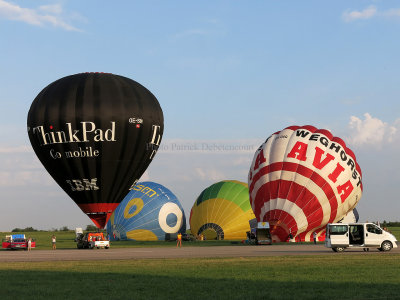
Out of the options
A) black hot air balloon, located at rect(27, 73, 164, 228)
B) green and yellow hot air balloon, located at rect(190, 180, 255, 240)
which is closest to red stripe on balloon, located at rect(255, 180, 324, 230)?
black hot air balloon, located at rect(27, 73, 164, 228)

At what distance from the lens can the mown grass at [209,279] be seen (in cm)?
1705

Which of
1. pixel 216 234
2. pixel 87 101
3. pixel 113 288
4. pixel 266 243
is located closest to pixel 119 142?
pixel 87 101

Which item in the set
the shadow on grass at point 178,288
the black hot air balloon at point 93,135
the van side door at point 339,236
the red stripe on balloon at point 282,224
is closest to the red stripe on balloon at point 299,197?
the red stripe on balloon at point 282,224

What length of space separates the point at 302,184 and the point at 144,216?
21.1 metres

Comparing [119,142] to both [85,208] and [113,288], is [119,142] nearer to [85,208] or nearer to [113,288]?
[85,208]

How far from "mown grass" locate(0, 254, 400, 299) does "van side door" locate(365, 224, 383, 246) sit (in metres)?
8.31

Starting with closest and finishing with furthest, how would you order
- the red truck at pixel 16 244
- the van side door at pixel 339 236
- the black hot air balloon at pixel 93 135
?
the van side door at pixel 339 236 → the black hot air balloon at pixel 93 135 → the red truck at pixel 16 244

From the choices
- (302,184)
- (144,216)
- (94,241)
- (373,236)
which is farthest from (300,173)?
(144,216)

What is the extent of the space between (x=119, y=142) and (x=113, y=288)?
25.2 metres

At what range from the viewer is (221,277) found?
2130cm

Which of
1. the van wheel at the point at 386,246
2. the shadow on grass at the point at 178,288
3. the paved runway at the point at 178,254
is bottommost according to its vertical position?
the shadow on grass at the point at 178,288

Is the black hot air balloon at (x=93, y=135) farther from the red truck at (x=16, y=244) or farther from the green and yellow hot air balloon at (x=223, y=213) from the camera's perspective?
the green and yellow hot air balloon at (x=223, y=213)

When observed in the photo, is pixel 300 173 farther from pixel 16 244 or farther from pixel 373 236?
pixel 16 244

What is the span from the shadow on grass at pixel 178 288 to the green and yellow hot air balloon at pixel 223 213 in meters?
39.3
